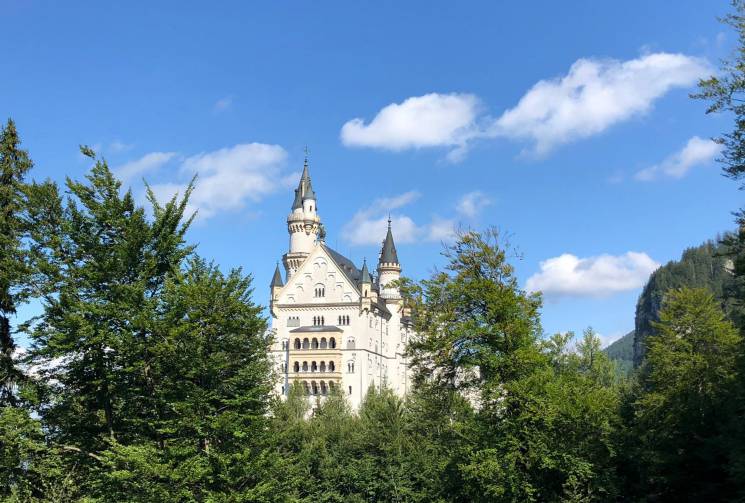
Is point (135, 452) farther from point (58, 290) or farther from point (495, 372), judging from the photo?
point (495, 372)

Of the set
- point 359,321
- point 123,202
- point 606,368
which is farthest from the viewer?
point 359,321

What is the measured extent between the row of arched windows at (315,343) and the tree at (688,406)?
54.7 meters

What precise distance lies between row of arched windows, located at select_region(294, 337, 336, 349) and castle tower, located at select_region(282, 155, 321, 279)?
11.0m

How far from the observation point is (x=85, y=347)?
27516mm

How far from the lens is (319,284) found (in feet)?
319

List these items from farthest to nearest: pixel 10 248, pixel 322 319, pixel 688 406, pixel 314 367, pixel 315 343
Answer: pixel 322 319
pixel 315 343
pixel 314 367
pixel 688 406
pixel 10 248

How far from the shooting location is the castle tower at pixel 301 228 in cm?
10181

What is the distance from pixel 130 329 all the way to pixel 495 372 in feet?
47.6

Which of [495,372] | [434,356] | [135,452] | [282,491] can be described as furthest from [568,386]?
[135,452]

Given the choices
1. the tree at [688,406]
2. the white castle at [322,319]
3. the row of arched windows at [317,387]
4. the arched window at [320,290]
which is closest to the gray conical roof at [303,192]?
the white castle at [322,319]

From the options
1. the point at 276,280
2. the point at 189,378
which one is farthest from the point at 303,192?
the point at 189,378

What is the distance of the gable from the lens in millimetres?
96375

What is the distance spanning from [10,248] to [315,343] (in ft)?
226

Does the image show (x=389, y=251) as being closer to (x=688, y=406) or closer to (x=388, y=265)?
(x=388, y=265)
